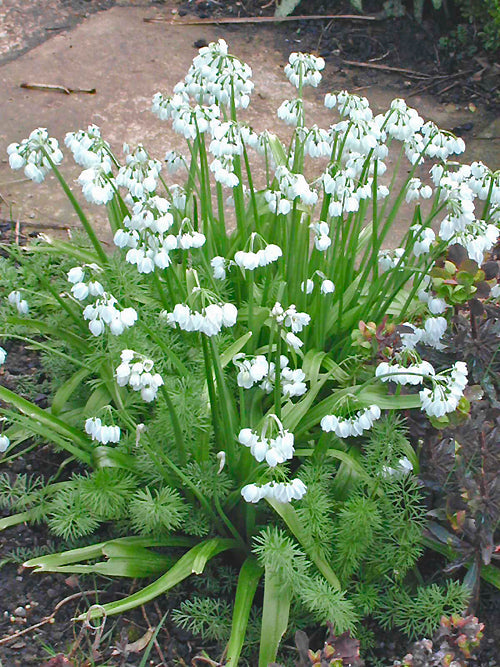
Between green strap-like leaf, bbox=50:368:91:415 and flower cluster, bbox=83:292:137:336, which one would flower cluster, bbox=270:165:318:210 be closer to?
flower cluster, bbox=83:292:137:336

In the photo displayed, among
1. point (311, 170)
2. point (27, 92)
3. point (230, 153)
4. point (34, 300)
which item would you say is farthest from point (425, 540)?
point (27, 92)

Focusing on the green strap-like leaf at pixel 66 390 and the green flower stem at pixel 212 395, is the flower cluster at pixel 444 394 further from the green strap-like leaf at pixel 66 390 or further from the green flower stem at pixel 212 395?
the green strap-like leaf at pixel 66 390

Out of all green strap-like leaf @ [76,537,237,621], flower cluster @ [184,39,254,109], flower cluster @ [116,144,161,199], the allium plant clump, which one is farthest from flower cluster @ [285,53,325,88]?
green strap-like leaf @ [76,537,237,621]

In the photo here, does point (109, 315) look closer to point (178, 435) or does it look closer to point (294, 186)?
point (178, 435)

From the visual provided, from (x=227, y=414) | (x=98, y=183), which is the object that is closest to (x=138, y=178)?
(x=98, y=183)

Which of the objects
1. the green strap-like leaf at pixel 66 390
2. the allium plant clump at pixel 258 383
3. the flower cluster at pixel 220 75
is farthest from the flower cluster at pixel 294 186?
the green strap-like leaf at pixel 66 390

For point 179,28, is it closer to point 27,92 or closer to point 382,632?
point 27,92

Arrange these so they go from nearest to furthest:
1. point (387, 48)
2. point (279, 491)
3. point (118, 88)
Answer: point (279, 491) < point (118, 88) < point (387, 48)
